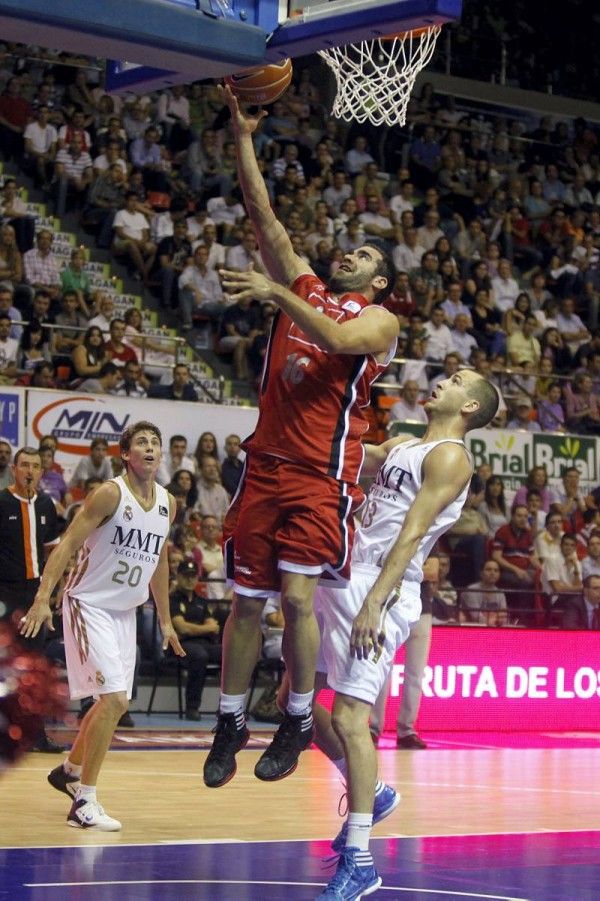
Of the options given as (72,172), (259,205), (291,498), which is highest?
(72,172)

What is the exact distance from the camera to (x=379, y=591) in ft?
20.6

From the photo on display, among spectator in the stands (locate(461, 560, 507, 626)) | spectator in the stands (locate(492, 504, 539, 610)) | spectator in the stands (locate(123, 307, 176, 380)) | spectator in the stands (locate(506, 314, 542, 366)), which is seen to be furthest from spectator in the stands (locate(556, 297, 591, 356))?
spectator in the stands (locate(123, 307, 176, 380))

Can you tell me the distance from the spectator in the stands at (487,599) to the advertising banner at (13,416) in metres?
4.51

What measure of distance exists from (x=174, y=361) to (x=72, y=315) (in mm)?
1191

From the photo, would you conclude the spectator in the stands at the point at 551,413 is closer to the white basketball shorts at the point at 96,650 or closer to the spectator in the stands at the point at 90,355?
the spectator in the stands at the point at 90,355

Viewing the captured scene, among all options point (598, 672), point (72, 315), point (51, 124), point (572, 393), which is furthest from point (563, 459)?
point (51, 124)

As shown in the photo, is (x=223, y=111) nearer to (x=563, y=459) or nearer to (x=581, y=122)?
(x=563, y=459)

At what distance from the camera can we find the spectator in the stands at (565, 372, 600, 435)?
18062 mm

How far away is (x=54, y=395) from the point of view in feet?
45.3

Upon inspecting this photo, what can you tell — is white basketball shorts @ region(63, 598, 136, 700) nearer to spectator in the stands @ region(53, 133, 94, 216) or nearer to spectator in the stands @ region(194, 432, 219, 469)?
spectator in the stands @ region(194, 432, 219, 469)

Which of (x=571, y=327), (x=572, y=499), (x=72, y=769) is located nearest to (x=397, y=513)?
(x=72, y=769)

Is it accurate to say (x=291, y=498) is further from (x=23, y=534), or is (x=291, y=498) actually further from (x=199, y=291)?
(x=199, y=291)

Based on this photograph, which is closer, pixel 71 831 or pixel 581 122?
pixel 71 831

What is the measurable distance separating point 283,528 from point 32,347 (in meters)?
8.57
